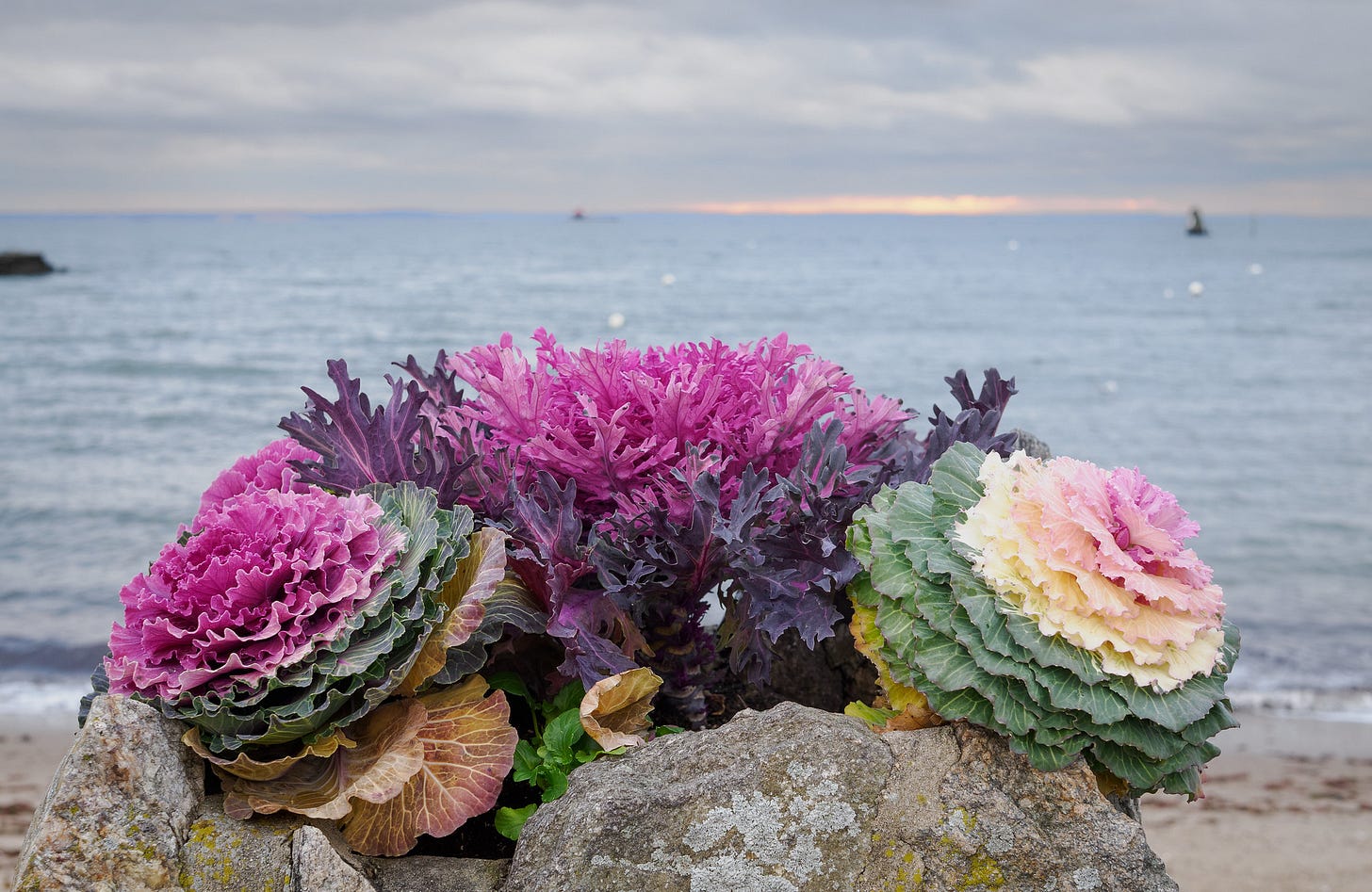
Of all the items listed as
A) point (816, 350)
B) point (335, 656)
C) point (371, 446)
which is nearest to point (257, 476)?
point (371, 446)

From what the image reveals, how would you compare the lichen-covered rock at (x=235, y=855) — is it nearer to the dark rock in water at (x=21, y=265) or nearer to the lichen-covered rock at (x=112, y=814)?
the lichen-covered rock at (x=112, y=814)

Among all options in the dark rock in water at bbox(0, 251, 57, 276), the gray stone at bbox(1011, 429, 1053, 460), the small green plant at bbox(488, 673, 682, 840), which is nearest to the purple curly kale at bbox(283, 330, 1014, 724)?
the small green plant at bbox(488, 673, 682, 840)

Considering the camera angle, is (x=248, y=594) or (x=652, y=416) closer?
(x=248, y=594)

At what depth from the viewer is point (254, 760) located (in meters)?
1.62

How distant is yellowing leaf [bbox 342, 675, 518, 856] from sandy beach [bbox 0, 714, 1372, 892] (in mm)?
4682

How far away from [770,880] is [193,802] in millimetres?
916

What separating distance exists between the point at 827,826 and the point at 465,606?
680 mm

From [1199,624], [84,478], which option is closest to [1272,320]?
[84,478]

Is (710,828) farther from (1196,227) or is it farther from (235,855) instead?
(1196,227)

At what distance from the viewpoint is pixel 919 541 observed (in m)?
1.72

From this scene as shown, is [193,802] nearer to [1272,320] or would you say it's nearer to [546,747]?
[546,747]

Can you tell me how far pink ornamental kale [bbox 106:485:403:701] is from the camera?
1578 mm

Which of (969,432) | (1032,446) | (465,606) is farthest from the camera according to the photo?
(1032,446)

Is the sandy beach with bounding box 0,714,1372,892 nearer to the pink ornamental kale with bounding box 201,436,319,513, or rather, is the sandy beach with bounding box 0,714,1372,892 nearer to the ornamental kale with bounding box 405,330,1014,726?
the pink ornamental kale with bounding box 201,436,319,513
